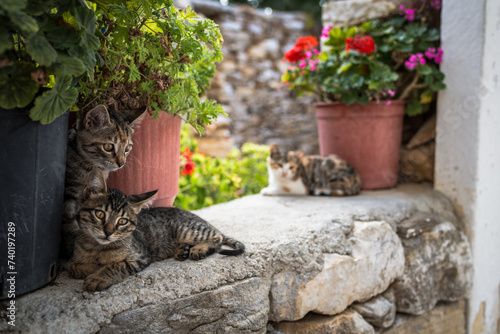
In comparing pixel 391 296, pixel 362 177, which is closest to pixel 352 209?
pixel 391 296

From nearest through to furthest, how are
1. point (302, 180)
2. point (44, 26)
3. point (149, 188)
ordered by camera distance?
point (44, 26), point (149, 188), point (302, 180)

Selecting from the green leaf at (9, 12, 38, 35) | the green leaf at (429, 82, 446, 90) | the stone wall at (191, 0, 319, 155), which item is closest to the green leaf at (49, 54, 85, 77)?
the green leaf at (9, 12, 38, 35)

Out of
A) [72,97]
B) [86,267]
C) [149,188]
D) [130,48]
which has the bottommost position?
[86,267]

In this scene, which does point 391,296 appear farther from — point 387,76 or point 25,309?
point 25,309

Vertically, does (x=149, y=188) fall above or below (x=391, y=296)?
above

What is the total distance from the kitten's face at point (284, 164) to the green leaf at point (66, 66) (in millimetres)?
2376

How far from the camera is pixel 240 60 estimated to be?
6086 mm

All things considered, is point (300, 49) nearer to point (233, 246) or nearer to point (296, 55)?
point (296, 55)

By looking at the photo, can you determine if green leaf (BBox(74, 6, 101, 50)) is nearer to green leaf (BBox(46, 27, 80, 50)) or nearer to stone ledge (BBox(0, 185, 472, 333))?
green leaf (BBox(46, 27, 80, 50))

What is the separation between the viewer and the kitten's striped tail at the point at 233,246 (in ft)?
6.45

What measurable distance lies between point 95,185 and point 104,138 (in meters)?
Result: 0.23

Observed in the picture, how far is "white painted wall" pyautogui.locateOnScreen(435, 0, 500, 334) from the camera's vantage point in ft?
10.0

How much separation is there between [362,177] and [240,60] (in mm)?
3226

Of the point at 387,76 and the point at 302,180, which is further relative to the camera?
the point at 302,180
